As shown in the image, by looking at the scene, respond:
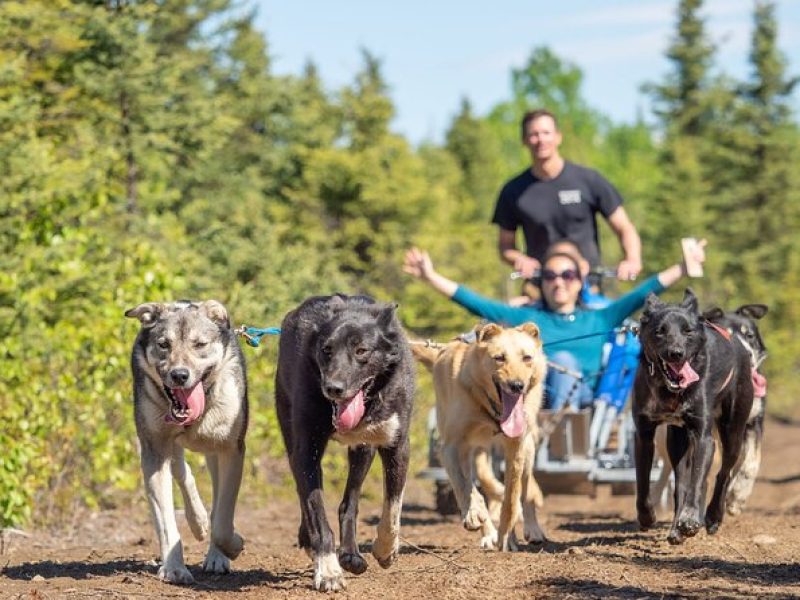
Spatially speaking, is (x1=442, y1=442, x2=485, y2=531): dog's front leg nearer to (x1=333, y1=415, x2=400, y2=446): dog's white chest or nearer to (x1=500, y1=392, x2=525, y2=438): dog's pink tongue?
(x1=500, y1=392, x2=525, y2=438): dog's pink tongue

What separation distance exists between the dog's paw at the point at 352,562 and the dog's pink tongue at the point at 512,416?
1.78m

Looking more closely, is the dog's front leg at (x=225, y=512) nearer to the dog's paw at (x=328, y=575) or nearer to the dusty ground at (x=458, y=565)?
the dusty ground at (x=458, y=565)

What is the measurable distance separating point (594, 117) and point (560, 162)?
80799 millimetres

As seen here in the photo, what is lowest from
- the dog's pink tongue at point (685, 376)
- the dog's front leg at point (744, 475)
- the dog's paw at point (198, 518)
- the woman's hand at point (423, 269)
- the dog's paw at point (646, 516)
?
the dog's paw at point (198, 518)

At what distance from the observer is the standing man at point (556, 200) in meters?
11.0

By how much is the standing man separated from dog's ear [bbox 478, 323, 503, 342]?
2.61 m

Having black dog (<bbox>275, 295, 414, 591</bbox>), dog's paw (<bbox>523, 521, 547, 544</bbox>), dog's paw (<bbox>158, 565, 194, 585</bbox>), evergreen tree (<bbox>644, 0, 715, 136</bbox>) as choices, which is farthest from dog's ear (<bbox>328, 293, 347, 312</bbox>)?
evergreen tree (<bbox>644, 0, 715, 136</bbox>)

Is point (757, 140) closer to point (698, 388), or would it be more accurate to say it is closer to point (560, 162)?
point (560, 162)

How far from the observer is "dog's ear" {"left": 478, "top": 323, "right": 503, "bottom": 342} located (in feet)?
27.2

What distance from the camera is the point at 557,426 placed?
10.6m

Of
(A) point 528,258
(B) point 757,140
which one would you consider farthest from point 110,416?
(B) point 757,140

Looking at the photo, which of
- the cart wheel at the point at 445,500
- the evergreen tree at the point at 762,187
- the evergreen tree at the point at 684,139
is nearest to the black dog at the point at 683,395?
the cart wheel at the point at 445,500

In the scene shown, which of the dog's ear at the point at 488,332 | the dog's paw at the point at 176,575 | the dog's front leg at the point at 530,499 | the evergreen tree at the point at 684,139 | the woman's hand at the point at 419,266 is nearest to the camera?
the dog's paw at the point at 176,575

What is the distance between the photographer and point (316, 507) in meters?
6.59
